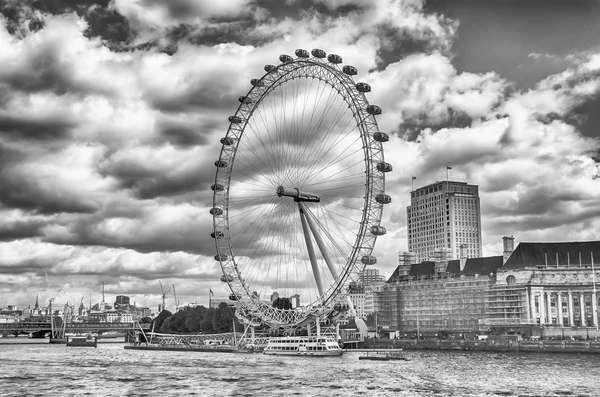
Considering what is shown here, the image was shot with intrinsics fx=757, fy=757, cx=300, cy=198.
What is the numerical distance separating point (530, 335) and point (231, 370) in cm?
7374

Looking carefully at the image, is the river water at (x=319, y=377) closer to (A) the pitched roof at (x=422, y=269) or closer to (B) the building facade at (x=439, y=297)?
(B) the building facade at (x=439, y=297)

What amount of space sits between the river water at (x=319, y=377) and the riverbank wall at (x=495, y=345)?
704 cm

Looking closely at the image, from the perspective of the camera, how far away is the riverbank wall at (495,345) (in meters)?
120

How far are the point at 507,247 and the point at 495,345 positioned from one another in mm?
39601

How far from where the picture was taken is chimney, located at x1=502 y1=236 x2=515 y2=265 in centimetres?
16435

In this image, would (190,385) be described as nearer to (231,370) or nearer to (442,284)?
(231,370)

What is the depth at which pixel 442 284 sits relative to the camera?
174m

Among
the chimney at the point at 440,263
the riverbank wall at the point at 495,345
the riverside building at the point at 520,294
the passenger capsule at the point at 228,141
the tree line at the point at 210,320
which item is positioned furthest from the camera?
the tree line at the point at 210,320

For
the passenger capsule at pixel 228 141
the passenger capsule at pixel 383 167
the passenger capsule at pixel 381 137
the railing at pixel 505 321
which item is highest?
the passenger capsule at pixel 228 141

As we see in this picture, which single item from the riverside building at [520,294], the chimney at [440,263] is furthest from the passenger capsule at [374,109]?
the chimney at [440,263]

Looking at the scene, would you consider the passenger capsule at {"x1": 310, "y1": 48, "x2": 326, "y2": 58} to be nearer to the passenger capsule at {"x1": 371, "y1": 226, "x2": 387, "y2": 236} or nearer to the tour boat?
the passenger capsule at {"x1": 371, "y1": 226, "x2": 387, "y2": 236}

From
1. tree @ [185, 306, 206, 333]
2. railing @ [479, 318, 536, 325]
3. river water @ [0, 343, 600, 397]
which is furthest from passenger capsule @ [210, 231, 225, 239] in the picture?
railing @ [479, 318, 536, 325]

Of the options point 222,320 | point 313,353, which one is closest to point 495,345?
point 313,353

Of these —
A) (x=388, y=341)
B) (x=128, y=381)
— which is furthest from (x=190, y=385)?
(x=388, y=341)
